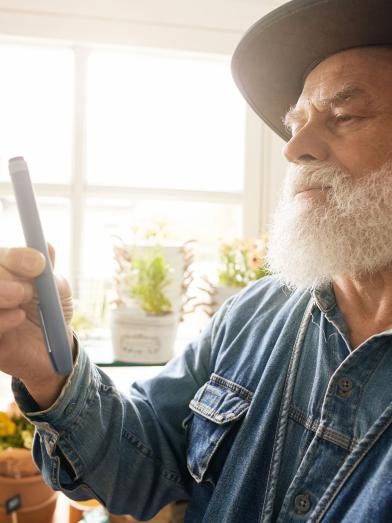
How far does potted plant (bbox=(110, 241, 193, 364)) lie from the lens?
49.7 inches

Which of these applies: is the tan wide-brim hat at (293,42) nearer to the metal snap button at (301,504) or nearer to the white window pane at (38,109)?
the metal snap button at (301,504)

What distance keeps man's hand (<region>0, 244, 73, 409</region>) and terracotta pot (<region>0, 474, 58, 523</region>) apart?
0.57 metres

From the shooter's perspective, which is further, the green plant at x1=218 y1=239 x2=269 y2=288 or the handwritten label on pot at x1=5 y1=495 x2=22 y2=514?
the green plant at x1=218 y1=239 x2=269 y2=288

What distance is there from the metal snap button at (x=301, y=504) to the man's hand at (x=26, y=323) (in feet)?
1.07

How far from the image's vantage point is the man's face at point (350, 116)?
28.5 inches

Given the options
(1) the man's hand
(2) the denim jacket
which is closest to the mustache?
(2) the denim jacket

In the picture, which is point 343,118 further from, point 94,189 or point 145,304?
point 94,189

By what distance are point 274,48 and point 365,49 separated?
0.18 m

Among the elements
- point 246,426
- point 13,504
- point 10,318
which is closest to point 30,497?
point 13,504

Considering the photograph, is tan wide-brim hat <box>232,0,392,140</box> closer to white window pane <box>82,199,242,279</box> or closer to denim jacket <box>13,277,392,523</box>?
denim jacket <box>13,277,392,523</box>

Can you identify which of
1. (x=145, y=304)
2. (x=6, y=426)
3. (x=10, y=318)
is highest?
(x=10, y=318)

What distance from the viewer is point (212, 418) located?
74 centimetres

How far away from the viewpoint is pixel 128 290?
4.26 feet

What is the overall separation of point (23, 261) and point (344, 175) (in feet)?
1.55
